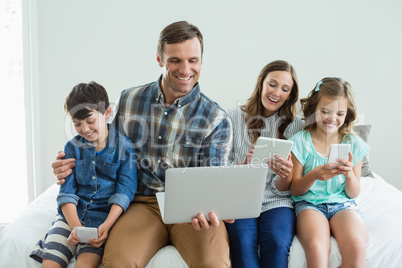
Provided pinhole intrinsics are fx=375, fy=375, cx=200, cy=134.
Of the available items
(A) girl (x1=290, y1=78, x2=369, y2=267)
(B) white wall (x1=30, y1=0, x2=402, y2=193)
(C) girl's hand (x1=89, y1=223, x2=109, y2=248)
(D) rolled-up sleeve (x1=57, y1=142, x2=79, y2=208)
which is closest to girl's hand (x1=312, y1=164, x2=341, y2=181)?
(A) girl (x1=290, y1=78, x2=369, y2=267)

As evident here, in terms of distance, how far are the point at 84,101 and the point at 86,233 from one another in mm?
514

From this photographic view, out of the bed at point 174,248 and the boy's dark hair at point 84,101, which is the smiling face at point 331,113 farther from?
the boy's dark hair at point 84,101

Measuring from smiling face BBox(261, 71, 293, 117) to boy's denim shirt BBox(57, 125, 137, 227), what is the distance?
0.74 metres

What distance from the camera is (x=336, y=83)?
5.78 ft

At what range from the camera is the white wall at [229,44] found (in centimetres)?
265

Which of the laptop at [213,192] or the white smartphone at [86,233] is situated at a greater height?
the laptop at [213,192]

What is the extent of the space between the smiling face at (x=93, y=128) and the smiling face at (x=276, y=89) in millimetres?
777

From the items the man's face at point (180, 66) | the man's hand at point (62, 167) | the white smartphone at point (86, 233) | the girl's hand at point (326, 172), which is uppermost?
the man's face at point (180, 66)

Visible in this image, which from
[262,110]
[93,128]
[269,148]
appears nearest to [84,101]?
[93,128]

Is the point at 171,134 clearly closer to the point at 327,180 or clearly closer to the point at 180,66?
the point at 180,66

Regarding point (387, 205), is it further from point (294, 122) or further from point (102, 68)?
point (102, 68)

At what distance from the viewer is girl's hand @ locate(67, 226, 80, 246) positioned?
4.43 feet

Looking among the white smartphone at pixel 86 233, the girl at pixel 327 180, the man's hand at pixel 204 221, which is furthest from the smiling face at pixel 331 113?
the white smartphone at pixel 86 233

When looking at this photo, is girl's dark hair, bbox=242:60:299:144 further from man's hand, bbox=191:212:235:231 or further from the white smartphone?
the white smartphone
